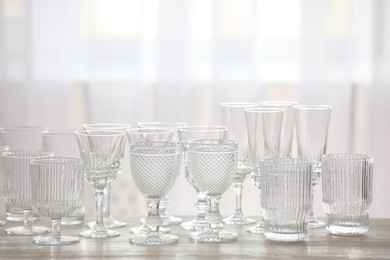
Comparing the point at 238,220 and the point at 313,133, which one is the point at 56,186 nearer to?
the point at 238,220

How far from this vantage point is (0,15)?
3605 millimetres

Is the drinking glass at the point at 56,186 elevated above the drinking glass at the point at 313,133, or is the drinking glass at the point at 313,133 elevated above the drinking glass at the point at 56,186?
the drinking glass at the point at 313,133

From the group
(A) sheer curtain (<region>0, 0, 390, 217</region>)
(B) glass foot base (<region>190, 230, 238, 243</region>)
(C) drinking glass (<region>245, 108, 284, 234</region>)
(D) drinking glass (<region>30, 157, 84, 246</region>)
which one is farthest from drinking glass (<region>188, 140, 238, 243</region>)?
(A) sheer curtain (<region>0, 0, 390, 217</region>)

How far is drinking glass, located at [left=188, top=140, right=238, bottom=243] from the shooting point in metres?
1.98

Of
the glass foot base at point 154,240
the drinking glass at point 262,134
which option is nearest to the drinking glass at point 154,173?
the glass foot base at point 154,240

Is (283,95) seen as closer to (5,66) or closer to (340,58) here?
(340,58)

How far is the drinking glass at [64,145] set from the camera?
2.21m

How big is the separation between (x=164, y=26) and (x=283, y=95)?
532 mm

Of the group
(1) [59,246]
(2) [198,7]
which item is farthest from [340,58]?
(1) [59,246]

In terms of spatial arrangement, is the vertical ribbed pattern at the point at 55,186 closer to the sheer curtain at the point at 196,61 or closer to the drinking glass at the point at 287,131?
the drinking glass at the point at 287,131

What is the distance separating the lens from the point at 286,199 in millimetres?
1977

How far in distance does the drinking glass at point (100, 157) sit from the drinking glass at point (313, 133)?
42 centimetres

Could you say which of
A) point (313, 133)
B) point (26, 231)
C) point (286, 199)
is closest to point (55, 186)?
point (26, 231)

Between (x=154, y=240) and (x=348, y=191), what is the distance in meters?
0.44
